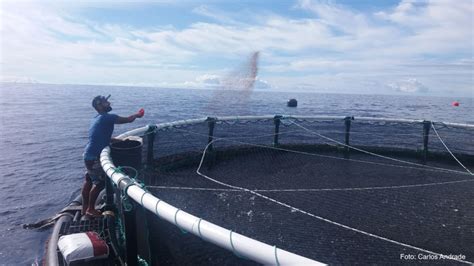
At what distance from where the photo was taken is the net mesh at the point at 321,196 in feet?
16.6

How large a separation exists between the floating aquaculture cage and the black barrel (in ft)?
0.84

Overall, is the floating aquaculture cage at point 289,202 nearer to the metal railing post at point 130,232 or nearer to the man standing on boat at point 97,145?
the metal railing post at point 130,232

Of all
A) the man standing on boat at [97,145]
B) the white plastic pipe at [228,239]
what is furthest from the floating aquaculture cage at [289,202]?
the man standing on boat at [97,145]

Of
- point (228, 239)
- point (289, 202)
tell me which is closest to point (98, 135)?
point (289, 202)

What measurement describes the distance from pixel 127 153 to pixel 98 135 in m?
0.62

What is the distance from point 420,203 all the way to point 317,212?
225 cm

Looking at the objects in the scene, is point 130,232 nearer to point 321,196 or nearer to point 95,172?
point 95,172

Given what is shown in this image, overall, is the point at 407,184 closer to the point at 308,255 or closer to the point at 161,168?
the point at 308,255

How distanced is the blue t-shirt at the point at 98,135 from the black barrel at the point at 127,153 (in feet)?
0.82

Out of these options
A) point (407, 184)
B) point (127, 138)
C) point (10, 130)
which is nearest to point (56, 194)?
point (127, 138)

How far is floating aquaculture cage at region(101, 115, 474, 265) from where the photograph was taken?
3.78 m

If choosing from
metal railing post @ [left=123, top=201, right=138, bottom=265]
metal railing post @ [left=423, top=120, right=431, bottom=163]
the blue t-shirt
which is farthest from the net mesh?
the blue t-shirt

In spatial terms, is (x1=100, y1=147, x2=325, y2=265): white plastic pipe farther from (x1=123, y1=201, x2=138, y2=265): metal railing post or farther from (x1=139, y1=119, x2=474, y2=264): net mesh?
(x1=139, y1=119, x2=474, y2=264): net mesh

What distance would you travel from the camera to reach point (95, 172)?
595cm
